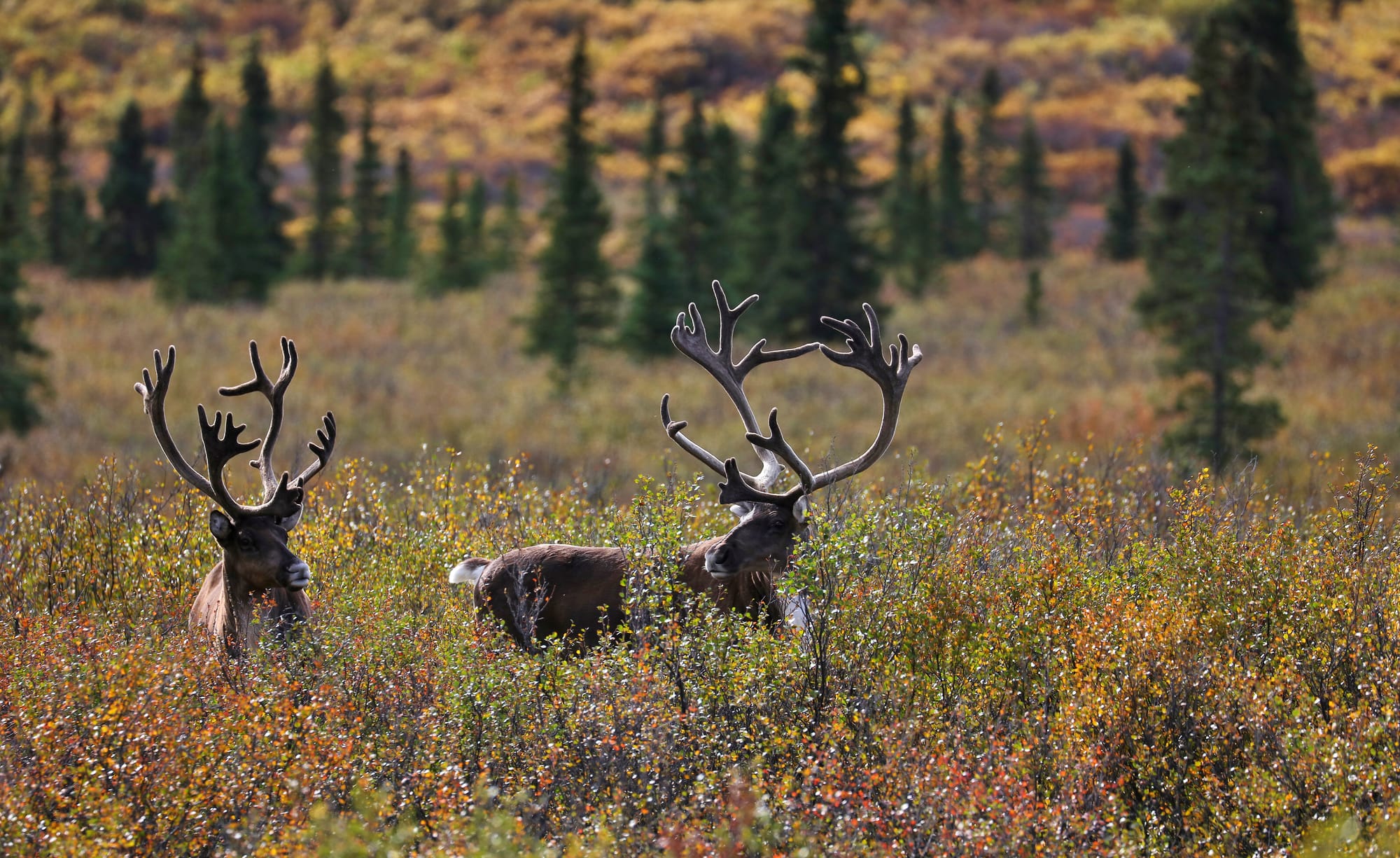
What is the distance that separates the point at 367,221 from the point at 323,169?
412 cm

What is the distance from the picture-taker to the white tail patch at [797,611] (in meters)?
8.15

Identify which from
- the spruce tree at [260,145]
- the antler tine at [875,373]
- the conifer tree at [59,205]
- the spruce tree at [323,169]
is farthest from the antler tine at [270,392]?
the conifer tree at [59,205]

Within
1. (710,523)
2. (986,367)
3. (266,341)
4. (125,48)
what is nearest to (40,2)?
(125,48)

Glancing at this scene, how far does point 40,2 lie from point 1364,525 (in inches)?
4987

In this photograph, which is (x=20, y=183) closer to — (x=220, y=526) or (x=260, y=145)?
(x=260, y=145)

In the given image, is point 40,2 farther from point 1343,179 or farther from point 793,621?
point 793,621

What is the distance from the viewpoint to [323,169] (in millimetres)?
56688

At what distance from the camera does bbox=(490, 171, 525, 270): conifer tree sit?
5941 cm

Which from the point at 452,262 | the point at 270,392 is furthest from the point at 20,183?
the point at 270,392

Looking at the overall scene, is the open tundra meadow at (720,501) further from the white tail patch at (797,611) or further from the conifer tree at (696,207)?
the conifer tree at (696,207)

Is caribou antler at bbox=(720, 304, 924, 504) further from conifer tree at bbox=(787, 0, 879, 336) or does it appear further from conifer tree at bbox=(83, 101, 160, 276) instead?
conifer tree at bbox=(83, 101, 160, 276)

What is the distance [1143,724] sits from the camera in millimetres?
7148

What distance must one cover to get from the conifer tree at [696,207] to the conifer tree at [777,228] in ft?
6.62

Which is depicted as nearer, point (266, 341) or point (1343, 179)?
point (266, 341)
